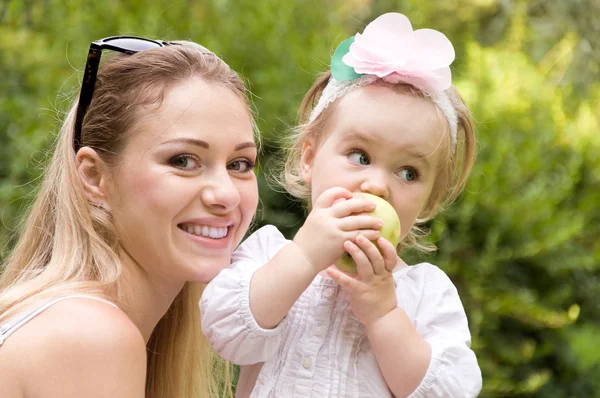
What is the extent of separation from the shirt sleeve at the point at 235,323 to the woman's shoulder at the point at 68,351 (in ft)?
0.77

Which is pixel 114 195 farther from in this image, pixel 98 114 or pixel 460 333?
pixel 460 333

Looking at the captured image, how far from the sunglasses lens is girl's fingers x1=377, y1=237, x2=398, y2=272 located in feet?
3.46

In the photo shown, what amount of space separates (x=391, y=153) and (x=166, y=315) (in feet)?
3.88

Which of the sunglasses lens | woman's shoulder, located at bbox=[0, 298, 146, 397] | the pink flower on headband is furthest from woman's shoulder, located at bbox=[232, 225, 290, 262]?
the sunglasses lens

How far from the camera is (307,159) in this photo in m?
2.78

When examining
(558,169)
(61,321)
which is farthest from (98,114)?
(558,169)

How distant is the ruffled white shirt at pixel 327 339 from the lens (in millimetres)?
2439

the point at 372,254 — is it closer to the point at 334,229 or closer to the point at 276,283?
the point at 334,229

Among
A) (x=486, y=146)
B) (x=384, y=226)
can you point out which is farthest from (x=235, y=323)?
(x=486, y=146)

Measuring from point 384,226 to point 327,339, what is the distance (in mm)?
403

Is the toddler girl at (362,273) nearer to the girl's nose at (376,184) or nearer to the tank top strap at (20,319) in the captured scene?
the girl's nose at (376,184)

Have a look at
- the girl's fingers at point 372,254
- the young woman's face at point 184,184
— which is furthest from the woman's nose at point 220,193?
the girl's fingers at point 372,254

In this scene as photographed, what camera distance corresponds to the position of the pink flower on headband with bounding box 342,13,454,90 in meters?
2.57

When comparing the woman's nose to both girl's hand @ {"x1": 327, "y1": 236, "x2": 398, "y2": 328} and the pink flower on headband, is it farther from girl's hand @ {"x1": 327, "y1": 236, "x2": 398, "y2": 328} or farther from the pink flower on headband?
the pink flower on headband
